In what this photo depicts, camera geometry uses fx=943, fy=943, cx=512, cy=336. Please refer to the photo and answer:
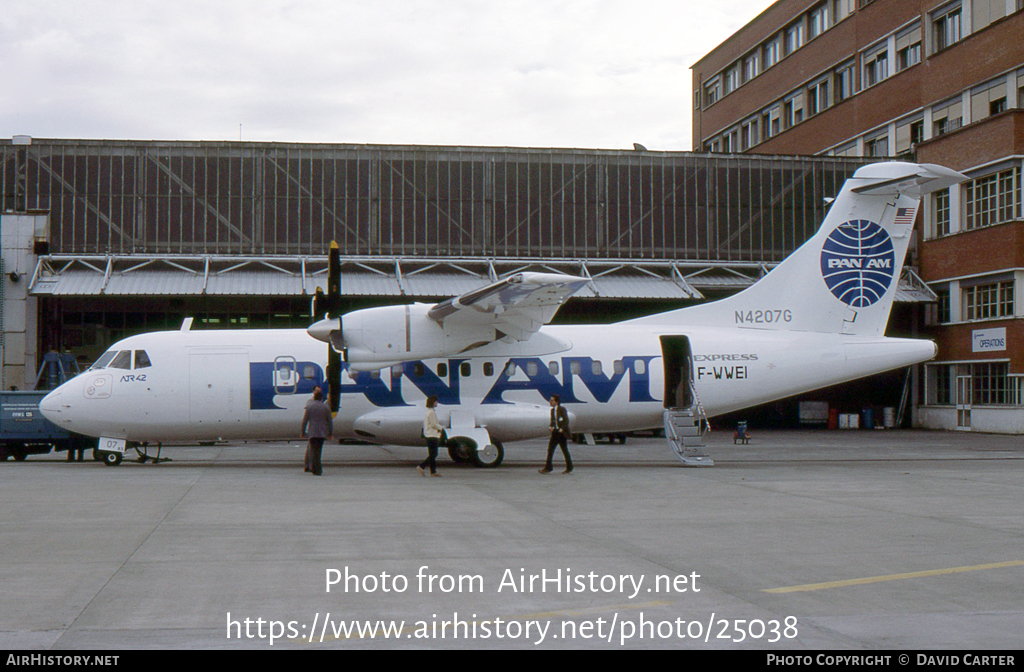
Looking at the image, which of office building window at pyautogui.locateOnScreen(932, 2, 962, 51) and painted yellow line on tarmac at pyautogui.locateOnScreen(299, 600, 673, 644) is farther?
office building window at pyautogui.locateOnScreen(932, 2, 962, 51)

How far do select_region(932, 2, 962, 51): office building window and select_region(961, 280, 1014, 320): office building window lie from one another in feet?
34.9

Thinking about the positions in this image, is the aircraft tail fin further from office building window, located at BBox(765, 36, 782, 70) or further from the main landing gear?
office building window, located at BBox(765, 36, 782, 70)

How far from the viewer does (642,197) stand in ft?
125

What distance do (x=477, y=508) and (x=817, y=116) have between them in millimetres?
41489

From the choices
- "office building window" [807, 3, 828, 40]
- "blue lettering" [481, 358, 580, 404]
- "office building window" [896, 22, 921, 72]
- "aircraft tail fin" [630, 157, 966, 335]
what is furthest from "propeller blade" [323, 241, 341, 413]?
"office building window" [807, 3, 828, 40]

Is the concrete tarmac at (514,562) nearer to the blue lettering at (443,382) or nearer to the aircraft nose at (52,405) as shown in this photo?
the aircraft nose at (52,405)

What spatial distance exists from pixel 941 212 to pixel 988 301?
15.7 feet

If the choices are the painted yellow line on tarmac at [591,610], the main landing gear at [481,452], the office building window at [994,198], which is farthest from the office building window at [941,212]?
the painted yellow line on tarmac at [591,610]

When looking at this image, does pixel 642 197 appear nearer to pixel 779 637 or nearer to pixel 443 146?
pixel 443 146

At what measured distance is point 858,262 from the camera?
71.5 feet

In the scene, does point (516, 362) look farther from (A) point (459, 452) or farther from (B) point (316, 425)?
(B) point (316, 425)

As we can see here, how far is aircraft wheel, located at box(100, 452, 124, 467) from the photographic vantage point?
20.9 metres

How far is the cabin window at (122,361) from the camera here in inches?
798

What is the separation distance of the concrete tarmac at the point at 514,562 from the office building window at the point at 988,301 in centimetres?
1965
